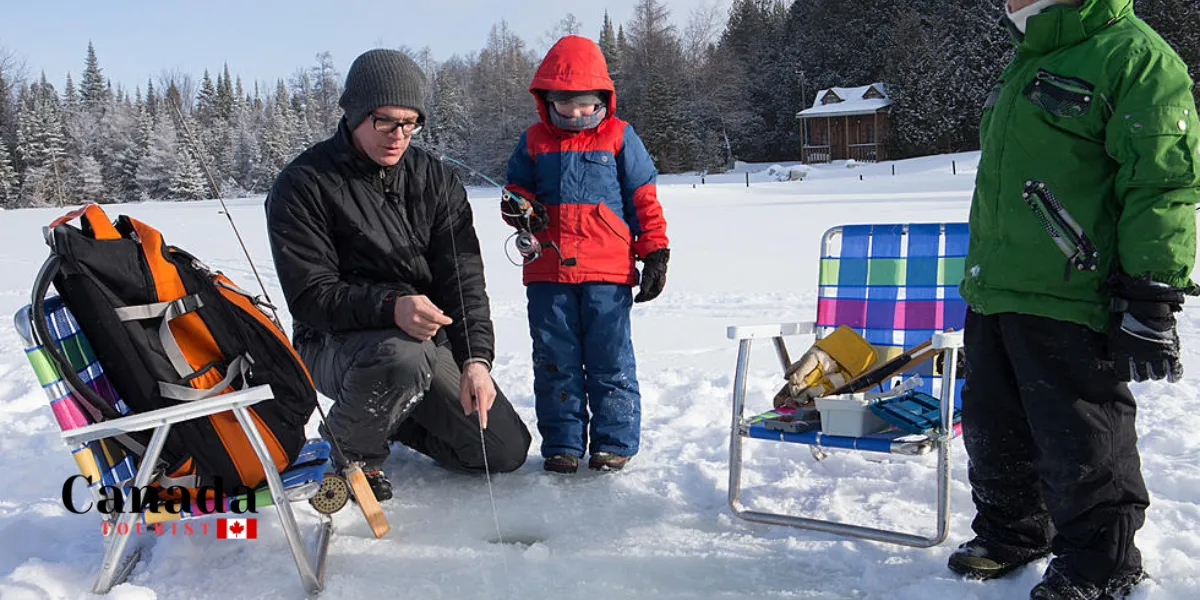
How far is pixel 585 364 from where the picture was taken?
3.91 metres

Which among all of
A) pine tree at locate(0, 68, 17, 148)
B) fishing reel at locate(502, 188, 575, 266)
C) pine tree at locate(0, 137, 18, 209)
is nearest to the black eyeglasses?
fishing reel at locate(502, 188, 575, 266)

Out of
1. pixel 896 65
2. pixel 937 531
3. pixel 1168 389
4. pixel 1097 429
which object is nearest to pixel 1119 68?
pixel 1097 429

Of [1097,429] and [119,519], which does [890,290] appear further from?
[119,519]

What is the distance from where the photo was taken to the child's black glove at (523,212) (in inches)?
145

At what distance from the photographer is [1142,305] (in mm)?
2184

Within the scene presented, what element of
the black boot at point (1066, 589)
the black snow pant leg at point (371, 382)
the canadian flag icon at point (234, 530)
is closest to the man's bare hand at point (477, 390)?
the black snow pant leg at point (371, 382)

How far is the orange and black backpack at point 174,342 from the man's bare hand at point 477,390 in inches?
21.4

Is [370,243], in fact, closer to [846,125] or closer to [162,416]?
[162,416]

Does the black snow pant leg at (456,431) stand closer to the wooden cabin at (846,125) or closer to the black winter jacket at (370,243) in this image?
the black winter jacket at (370,243)

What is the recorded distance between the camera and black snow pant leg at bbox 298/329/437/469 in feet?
10.4

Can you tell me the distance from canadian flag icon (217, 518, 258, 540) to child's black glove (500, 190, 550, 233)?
153 cm

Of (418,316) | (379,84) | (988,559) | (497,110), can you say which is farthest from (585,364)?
(497,110)

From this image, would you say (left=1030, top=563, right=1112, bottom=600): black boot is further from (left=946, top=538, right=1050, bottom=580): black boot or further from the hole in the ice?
the hole in the ice

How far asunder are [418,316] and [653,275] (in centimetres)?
112
